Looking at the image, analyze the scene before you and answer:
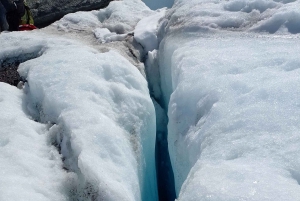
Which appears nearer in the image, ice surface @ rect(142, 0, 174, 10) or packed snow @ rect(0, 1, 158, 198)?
packed snow @ rect(0, 1, 158, 198)

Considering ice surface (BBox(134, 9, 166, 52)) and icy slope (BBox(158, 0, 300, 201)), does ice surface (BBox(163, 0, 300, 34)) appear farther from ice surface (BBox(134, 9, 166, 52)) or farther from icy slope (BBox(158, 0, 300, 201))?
ice surface (BBox(134, 9, 166, 52))

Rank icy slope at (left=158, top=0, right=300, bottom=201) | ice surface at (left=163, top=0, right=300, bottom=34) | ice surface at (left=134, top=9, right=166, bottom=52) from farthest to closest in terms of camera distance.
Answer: ice surface at (left=134, top=9, right=166, bottom=52)
ice surface at (left=163, top=0, right=300, bottom=34)
icy slope at (left=158, top=0, right=300, bottom=201)

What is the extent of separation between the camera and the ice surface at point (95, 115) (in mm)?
2244

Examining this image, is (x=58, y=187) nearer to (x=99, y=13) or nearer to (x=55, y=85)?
(x=55, y=85)

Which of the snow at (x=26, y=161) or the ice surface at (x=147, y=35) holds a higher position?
the snow at (x=26, y=161)

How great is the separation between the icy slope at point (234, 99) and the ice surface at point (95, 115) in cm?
27

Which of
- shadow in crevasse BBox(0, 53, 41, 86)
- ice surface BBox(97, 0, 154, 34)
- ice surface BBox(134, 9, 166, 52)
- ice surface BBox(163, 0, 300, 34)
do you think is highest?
ice surface BBox(163, 0, 300, 34)

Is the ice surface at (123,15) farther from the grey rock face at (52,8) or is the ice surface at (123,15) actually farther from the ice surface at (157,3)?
the grey rock face at (52,8)

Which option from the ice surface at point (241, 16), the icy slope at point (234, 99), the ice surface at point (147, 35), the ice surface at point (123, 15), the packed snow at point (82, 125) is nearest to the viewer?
the icy slope at point (234, 99)

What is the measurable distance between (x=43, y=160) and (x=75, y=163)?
7.0 inches

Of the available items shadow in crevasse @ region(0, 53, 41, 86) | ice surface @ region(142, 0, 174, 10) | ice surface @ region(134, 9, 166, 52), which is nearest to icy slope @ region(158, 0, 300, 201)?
ice surface @ region(134, 9, 166, 52)

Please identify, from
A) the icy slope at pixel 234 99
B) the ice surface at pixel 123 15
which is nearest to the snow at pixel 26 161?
the icy slope at pixel 234 99

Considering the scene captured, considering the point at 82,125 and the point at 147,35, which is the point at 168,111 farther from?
the point at 147,35

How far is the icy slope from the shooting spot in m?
1.82
